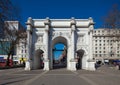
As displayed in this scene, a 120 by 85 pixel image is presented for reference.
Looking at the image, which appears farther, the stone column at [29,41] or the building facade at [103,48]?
the building facade at [103,48]

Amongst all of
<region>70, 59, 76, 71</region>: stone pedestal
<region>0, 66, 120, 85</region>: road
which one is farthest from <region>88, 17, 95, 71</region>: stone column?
<region>0, 66, 120, 85</region>: road

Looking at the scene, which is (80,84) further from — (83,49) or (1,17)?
(83,49)

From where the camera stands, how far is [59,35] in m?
49.7

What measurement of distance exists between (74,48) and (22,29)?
17240 millimetres

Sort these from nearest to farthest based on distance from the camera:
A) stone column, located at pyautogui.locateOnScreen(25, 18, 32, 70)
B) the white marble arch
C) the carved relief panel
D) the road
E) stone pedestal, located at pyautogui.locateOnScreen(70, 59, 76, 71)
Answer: the road < stone pedestal, located at pyautogui.locateOnScreen(70, 59, 76, 71) < stone column, located at pyautogui.locateOnScreen(25, 18, 32, 70) < the white marble arch < the carved relief panel

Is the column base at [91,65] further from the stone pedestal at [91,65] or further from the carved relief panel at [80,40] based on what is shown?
the carved relief panel at [80,40]

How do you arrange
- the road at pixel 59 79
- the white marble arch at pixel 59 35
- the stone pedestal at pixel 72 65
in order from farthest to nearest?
the white marble arch at pixel 59 35 → the stone pedestal at pixel 72 65 → the road at pixel 59 79

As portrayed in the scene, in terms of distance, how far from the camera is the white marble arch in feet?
157

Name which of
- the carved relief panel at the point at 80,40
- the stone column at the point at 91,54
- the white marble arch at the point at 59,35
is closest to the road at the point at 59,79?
the stone column at the point at 91,54

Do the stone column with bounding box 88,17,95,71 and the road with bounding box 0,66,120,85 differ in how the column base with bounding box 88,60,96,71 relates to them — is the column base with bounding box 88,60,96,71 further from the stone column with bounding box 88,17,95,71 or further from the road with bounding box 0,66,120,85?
the road with bounding box 0,66,120,85

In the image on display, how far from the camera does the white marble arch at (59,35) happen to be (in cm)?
4788

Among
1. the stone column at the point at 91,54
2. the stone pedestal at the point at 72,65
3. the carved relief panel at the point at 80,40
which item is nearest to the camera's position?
the stone pedestal at the point at 72,65

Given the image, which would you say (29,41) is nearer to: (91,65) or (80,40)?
(80,40)

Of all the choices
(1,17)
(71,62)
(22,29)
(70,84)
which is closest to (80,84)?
(70,84)
